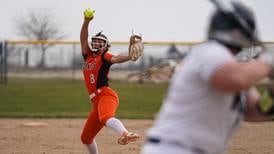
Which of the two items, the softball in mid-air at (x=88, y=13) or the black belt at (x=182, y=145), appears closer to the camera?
the black belt at (x=182, y=145)

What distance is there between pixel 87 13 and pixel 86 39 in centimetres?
41

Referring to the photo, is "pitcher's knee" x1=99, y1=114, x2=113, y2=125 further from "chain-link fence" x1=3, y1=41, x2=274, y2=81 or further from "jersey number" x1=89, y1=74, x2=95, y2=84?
"chain-link fence" x1=3, y1=41, x2=274, y2=81

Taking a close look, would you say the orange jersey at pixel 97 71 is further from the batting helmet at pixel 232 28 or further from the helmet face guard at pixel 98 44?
the batting helmet at pixel 232 28

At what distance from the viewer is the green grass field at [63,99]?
17141 mm

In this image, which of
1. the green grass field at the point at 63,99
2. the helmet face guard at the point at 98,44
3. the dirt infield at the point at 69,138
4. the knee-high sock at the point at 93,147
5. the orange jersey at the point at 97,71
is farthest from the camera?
the green grass field at the point at 63,99

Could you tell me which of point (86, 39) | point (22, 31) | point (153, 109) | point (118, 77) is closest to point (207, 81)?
point (86, 39)

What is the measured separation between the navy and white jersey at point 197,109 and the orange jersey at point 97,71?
16.9ft

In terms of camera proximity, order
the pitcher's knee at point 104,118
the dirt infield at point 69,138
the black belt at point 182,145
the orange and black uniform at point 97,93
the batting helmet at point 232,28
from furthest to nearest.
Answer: the dirt infield at point 69,138
the orange and black uniform at point 97,93
the pitcher's knee at point 104,118
the black belt at point 182,145
the batting helmet at point 232,28

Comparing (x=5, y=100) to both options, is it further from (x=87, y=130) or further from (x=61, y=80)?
(x=87, y=130)

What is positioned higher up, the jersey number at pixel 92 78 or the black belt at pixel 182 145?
the black belt at pixel 182 145

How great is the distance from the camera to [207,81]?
301 cm

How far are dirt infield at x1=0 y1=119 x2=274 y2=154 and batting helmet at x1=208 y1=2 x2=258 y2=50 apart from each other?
673 centimetres

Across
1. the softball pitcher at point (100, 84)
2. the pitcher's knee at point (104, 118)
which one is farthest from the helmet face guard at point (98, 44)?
the pitcher's knee at point (104, 118)

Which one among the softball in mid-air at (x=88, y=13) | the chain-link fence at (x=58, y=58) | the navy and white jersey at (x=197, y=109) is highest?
the navy and white jersey at (x=197, y=109)
